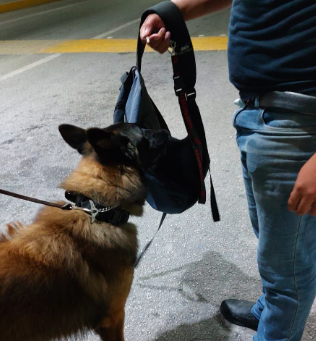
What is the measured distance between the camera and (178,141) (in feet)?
5.29

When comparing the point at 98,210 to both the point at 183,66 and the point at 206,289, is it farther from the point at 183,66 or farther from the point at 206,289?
the point at 206,289

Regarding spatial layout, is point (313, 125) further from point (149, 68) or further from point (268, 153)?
point (149, 68)

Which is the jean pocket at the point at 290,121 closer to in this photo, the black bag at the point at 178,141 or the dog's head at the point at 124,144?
the black bag at the point at 178,141

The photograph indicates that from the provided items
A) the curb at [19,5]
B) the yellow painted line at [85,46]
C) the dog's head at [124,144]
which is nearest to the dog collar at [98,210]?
the dog's head at [124,144]

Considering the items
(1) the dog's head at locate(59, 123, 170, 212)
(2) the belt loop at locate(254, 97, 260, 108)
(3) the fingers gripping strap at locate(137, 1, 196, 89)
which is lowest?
(1) the dog's head at locate(59, 123, 170, 212)

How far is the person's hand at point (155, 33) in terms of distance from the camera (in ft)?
4.40

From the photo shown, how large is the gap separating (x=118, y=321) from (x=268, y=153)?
1054 millimetres

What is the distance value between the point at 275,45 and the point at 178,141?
0.73 metres

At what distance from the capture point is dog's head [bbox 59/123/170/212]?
56.7 inches

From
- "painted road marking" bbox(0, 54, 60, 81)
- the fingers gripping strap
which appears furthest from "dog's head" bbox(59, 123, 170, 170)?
"painted road marking" bbox(0, 54, 60, 81)

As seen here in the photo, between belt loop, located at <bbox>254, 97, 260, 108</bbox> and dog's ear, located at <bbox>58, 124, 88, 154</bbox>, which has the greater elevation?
belt loop, located at <bbox>254, 97, 260, 108</bbox>

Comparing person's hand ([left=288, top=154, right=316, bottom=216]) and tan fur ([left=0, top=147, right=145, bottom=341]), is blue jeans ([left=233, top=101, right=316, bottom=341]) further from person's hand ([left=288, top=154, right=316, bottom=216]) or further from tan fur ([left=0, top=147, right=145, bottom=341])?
tan fur ([left=0, top=147, right=145, bottom=341])

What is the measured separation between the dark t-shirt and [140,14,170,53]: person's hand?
0.36 meters

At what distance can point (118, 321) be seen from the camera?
5.19 feet
